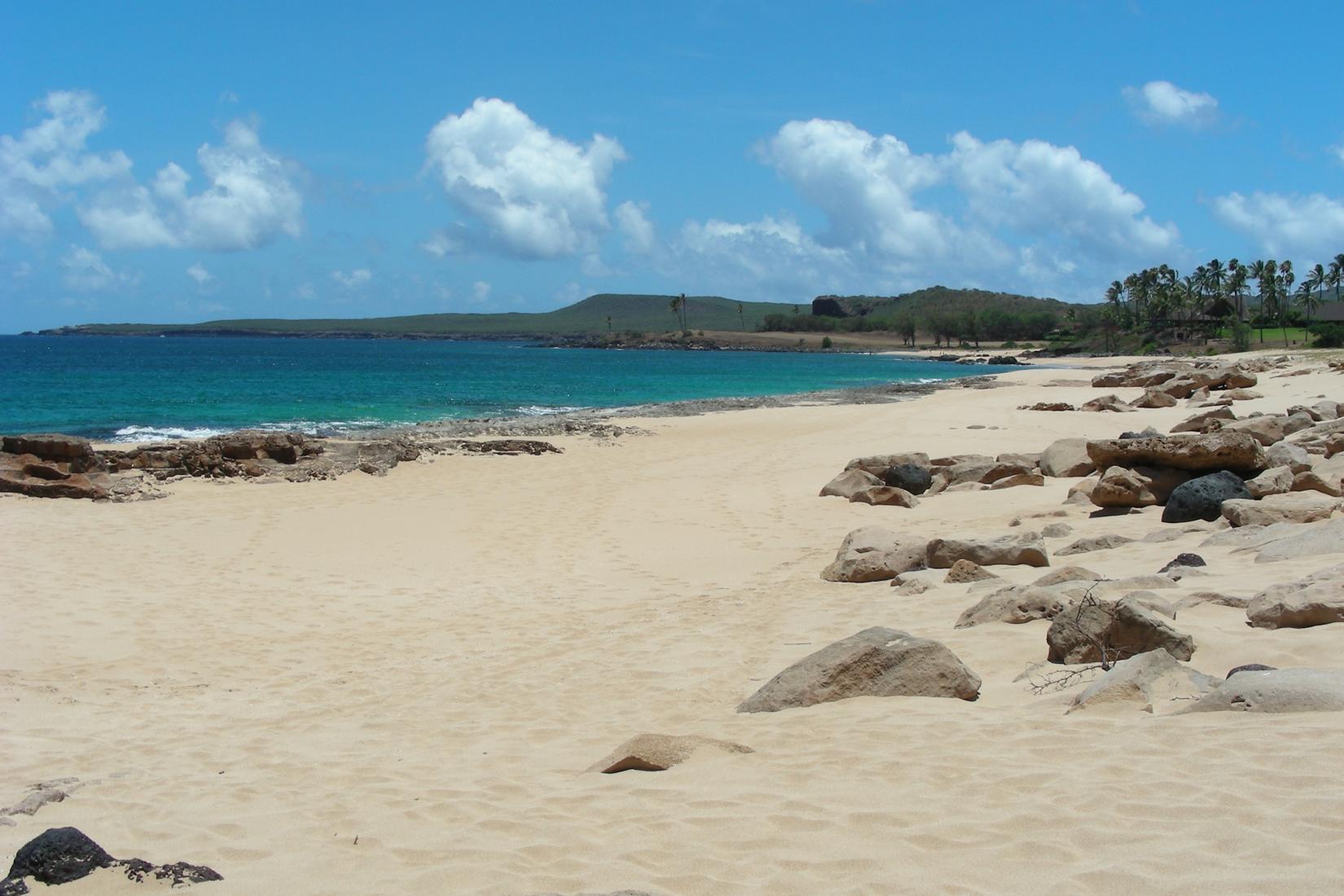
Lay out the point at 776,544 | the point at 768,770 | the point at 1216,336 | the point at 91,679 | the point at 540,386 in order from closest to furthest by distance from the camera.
→ 1. the point at 768,770
2. the point at 91,679
3. the point at 776,544
4. the point at 540,386
5. the point at 1216,336

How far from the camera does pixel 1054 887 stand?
361 centimetres

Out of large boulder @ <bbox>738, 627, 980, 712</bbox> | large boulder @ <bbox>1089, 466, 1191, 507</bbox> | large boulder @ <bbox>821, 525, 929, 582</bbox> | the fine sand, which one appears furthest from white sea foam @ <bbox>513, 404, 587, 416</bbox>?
large boulder @ <bbox>738, 627, 980, 712</bbox>

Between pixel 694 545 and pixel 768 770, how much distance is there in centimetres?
842

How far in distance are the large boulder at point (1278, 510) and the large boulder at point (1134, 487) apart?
1.77m

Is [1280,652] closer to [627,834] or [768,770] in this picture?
[768,770]

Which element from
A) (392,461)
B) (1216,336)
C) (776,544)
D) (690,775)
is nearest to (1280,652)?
(690,775)

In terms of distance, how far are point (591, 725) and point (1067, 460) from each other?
11.5 meters

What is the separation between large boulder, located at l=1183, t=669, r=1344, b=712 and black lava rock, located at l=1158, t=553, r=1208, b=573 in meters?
3.19

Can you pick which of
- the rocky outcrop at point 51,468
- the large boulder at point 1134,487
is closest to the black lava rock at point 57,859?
the large boulder at point 1134,487

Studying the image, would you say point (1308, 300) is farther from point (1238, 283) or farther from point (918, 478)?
point (918, 478)

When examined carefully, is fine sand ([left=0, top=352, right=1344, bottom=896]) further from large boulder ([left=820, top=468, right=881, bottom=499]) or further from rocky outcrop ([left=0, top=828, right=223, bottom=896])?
large boulder ([left=820, top=468, right=881, bottom=499])

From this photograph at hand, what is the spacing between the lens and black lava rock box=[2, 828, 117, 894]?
4.14 metres

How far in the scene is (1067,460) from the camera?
16094mm

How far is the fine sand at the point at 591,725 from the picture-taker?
4.09 metres
